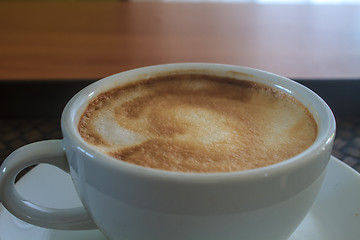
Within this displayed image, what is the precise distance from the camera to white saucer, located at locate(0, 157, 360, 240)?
57cm

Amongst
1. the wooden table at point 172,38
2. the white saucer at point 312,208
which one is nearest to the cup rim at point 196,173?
the white saucer at point 312,208

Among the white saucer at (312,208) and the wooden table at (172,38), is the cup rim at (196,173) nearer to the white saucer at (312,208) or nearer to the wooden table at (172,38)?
the white saucer at (312,208)

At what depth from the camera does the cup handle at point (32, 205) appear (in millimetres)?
515

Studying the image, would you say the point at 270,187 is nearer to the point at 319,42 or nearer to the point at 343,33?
the point at 319,42

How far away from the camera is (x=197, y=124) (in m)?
0.59

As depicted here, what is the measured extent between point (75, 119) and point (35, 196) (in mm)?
175

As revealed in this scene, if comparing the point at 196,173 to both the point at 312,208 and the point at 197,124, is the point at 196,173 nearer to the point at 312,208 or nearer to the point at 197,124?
the point at 197,124

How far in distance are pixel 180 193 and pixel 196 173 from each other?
3 centimetres

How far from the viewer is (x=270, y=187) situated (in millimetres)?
429

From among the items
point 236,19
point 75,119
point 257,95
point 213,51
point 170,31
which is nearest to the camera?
point 75,119

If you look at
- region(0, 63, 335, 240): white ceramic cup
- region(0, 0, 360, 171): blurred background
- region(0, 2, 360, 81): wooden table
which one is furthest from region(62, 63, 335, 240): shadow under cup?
region(0, 2, 360, 81): wooden table

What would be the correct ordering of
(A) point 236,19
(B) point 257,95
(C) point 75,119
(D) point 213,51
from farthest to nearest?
(A) point 236,19
(D) point 213,51
(B) point 257,95
(C) point 75,119

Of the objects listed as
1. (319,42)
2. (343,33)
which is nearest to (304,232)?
(319,42)

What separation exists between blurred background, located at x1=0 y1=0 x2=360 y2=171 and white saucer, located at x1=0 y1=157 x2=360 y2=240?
0.43ft
